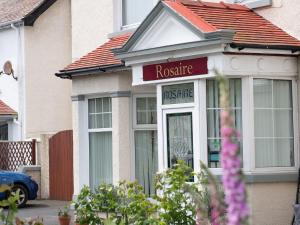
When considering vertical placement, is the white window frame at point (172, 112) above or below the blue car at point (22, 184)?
above

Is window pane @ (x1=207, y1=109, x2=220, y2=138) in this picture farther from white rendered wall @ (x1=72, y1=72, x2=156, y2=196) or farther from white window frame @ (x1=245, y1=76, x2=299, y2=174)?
white rendered wall @ (x1=72, y1=72, x2=156, y2=196)

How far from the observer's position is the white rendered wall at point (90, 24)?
18.8 meters

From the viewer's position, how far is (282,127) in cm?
1328

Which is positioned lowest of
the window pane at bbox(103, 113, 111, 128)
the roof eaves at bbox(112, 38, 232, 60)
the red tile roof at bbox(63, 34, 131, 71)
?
the window pane at bbox(103, 113, 111, 128)

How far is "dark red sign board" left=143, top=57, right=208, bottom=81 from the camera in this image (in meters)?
13.0

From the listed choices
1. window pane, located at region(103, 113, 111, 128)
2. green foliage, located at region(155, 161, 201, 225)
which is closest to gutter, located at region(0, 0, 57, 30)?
window pane, located at region(103, 113, 111, 128)

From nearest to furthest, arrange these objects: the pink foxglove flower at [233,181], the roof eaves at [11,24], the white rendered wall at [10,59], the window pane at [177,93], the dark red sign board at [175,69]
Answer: the pink foxglove flower at [233,181], the dark red sign board at [175,69], the window pane at [177,93], the roof eaves at [11,24], the white rendered wall at [10,59]

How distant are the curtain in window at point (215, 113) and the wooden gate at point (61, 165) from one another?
9289 millimetres

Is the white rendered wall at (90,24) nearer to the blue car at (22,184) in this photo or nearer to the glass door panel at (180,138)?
the blue car at (22,184)

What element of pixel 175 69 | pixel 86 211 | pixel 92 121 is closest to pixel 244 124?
pixel 175 69

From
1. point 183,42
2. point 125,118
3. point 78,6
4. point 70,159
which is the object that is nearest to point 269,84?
point 183,42

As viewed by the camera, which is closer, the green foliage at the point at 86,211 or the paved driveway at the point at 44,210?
the green foliage at the point at 86,211

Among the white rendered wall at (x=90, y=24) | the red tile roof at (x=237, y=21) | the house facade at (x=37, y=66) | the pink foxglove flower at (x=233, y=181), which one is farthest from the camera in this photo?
the house facade at (x=37, y=66)

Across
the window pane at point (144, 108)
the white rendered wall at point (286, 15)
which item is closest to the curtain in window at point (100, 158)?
the window pane at point (144, 108)
